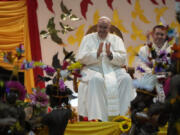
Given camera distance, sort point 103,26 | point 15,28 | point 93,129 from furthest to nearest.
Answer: point 15,28
point 103,26
point 93,129

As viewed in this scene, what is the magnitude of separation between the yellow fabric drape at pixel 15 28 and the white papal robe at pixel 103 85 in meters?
2.28

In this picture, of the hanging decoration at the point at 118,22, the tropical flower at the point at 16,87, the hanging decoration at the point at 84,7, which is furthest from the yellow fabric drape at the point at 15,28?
the tropical flower at the point at 16,87

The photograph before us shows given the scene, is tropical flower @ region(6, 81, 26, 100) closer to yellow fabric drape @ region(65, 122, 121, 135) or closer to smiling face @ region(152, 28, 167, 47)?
yellow fabric drape @ region(65, 122, 121, 135)

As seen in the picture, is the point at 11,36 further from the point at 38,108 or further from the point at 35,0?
the point at 38,108

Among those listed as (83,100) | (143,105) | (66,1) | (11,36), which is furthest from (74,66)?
(66,1)

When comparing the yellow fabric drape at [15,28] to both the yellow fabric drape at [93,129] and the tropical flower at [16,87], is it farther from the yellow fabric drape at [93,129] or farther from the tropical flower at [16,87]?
the tropical flower at [16,87]

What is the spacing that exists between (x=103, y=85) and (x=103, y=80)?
77 mm

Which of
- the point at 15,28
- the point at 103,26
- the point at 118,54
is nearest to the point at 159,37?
the point at 118,54

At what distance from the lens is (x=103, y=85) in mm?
6047

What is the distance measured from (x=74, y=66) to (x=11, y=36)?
4.33m

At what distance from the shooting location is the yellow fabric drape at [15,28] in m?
8.37

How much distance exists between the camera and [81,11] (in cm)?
914

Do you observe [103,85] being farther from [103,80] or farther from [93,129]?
[93,129]

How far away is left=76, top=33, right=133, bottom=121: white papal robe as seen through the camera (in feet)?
19.6
